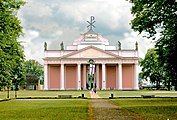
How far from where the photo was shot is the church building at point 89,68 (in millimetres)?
100188

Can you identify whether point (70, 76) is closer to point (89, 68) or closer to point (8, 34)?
point (89, 68)

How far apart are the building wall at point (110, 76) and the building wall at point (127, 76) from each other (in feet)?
9.45

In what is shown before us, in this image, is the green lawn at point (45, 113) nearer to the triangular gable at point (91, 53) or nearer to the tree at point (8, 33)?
the tree at point (8, 33)

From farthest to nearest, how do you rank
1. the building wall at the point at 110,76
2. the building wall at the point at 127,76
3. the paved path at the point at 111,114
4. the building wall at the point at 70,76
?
the building wall at the point at 110,76 → the building wall at the point at 70,76 → the building wall at the point at 127,76 → the paved path at the point at 111,114

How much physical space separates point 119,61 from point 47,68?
1914 cm

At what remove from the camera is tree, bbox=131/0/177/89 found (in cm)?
2802

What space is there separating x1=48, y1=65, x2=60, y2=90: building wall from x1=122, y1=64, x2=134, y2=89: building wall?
694 inches

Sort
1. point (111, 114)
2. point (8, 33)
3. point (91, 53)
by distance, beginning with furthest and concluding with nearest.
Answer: point (91, 53), point (8, 33), point (111, 114)

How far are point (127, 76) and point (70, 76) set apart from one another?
1536 cm

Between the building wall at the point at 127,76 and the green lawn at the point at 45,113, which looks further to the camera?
the building wall at the point at 127,76

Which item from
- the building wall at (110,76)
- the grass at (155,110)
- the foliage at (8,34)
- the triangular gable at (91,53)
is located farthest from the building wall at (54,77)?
the grass at (155,110)

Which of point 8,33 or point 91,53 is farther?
point 91,53

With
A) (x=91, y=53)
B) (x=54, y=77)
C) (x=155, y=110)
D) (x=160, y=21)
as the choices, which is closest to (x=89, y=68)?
(x=91, y=53)

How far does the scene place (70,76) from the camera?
103 metres
